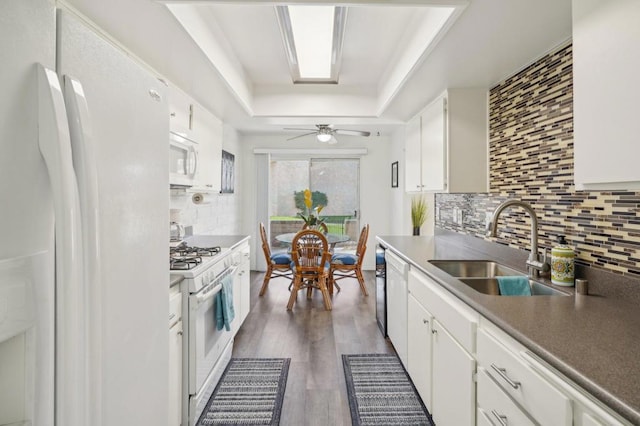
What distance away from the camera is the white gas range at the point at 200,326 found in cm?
173

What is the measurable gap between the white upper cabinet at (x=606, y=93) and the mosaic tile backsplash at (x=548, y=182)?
434mm

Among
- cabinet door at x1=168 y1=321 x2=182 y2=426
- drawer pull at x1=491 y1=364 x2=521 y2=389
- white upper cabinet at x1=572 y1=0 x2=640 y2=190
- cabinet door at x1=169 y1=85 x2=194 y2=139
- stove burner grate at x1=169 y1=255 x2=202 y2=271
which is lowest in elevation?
cabinet door at x1=168 y1=321 x2=182 y2=426

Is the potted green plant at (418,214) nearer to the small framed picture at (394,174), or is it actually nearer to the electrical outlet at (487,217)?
the small framed picture at (394,174)

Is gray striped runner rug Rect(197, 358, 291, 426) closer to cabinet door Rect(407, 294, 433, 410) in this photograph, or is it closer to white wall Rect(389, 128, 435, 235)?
cabinet door Rect(407, 294, 433, 410)

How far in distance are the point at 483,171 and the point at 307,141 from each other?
3.31 meters

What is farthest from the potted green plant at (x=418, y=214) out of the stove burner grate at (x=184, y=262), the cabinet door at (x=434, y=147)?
the stove burner grate at (x=184, y=262)

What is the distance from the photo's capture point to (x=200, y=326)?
183cm

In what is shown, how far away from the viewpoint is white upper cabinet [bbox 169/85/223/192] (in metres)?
2.30

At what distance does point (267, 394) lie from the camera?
210 centimetres

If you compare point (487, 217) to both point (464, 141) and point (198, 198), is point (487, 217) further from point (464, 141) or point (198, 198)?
point (198, 198)

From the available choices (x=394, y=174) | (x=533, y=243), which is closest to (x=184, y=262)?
(x=533, y=243)

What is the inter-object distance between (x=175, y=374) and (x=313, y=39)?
8.10ft

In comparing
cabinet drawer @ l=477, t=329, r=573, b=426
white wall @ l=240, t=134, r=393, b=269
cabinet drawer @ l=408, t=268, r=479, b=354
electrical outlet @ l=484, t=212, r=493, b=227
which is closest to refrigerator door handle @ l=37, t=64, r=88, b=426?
cabinet drawer @ l=477, t=329, r=573, b=426

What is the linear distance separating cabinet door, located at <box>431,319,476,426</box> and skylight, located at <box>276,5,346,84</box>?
1.97 meters
